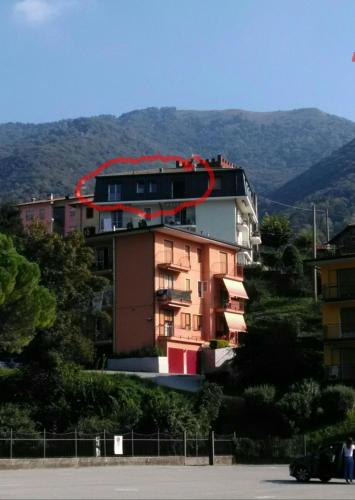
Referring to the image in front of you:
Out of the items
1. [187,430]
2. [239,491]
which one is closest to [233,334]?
[187,430]

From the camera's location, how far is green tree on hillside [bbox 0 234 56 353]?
51.9m

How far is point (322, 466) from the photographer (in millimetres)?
32719

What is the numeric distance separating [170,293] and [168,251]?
13.9 ft

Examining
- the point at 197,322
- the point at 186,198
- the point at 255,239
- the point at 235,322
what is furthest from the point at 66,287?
the point at 255,239

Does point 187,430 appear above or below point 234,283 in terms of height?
below

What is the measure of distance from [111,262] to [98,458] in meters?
36.7

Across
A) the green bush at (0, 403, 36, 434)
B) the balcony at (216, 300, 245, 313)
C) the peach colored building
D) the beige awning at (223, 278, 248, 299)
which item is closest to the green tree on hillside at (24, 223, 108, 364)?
the green bush at (0, 403, 36, 434)

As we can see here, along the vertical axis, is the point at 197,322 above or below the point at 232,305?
below

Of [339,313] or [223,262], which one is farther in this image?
[223,262]

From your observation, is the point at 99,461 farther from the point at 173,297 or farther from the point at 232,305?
the point at 232,305

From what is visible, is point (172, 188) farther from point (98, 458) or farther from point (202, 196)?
point (98, 458)

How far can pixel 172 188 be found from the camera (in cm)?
10394

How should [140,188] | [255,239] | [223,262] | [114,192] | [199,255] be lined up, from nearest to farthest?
[199,255], [223,262], [140,188], [114,192], [255,239]

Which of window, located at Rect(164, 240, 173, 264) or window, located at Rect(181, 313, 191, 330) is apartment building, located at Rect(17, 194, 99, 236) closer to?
window, located at Rect(164, 240, 173, 264)
